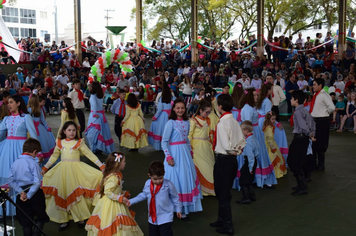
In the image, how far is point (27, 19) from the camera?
68000 mm

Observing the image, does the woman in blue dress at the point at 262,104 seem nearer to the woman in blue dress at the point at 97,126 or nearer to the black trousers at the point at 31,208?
the woman in blue dress at the point at 97,126

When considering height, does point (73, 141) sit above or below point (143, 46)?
below

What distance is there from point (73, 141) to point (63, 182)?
0.54 meters

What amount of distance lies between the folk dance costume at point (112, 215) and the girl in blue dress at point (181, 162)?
3.99 feet

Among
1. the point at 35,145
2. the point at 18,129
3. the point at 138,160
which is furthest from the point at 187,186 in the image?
the point at 138,160

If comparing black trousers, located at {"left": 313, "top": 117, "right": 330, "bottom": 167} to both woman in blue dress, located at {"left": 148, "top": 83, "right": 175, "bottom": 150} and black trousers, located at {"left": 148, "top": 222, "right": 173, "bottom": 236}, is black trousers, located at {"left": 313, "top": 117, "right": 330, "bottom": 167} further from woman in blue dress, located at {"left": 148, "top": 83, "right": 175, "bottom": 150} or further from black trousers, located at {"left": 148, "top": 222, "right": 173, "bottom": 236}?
black trousers, located at {"left": 148, "top": 222, "right": 173, "bottom": 236}

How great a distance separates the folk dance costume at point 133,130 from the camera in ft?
34.3

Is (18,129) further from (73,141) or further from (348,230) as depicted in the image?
(348,230)

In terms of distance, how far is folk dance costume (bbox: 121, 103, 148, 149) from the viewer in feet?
34.3

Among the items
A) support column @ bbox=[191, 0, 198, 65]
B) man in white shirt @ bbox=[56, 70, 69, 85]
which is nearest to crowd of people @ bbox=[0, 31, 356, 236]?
man in white shirt @ bbox=[56, 70, 69, 85]

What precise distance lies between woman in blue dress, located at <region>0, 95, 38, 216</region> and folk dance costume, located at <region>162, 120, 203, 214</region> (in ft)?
6.18

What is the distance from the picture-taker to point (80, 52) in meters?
27.4

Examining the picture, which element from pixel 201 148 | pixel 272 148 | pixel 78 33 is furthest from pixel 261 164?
pixel 78 33

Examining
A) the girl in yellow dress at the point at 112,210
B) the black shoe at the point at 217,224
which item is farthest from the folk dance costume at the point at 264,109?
the girl in yellow dress at the point at 112,210
